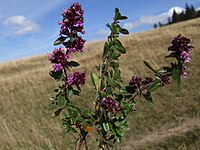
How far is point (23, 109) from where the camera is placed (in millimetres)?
12867

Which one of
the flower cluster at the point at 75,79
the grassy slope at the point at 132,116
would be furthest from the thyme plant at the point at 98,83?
the grassy slope at the point at 132,116

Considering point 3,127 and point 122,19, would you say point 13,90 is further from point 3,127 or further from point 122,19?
point 122,19

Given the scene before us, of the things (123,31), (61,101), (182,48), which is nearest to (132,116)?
(123,31)

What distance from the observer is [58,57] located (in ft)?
6.42

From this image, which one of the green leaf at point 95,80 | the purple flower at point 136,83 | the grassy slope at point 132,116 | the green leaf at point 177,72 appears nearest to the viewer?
the green leaf at point 177,72

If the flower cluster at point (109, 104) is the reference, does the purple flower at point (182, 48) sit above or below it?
above

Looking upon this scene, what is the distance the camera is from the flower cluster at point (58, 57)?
6.43ft

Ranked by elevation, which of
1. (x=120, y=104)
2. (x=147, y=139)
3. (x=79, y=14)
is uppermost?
(x=79, y=14)

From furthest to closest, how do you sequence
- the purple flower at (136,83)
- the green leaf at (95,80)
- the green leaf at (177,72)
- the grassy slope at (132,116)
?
the grassy slope at (132,116) → the purple flower at (136,83) → the green leaf at (95,80) → the green leaf at (177,72)

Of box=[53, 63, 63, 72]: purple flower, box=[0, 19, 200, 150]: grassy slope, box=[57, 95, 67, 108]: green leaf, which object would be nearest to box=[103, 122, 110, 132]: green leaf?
box=[57, 95, 67, 108]: green leaf

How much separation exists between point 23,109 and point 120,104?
37.0 feet

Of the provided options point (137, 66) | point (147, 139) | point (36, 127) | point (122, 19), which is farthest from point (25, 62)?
point (122, 19)

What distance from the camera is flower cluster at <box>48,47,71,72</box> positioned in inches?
77.1

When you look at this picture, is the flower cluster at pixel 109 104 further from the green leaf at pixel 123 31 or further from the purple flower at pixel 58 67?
the green leaf at pixel 123 31
